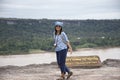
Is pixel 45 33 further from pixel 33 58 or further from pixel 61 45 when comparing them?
pixel 61 45

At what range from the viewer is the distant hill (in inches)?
1051

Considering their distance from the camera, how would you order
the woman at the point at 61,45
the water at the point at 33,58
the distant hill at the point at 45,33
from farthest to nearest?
the distant hill at the point at 45,33 < the water at the point at 33,58 < the woman at the point at 61,45

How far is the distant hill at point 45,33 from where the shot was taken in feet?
87.6

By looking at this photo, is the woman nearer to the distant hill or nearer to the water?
the water

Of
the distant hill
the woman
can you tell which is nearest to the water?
the distant hill

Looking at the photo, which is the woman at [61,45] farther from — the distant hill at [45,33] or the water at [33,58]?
the distant hill at [45,33]

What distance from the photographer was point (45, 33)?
32.9m

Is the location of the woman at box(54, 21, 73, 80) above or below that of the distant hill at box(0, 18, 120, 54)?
above

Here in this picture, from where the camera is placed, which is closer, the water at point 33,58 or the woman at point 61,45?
the woman at point 61,45

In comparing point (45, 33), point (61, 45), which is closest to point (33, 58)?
point (45, 33)

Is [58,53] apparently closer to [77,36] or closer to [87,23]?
[77,36]

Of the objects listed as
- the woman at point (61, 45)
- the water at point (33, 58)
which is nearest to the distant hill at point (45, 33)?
the water at point (33, 58)

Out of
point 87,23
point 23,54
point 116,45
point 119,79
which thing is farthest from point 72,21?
point 119,79

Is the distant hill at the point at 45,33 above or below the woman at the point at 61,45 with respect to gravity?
below
